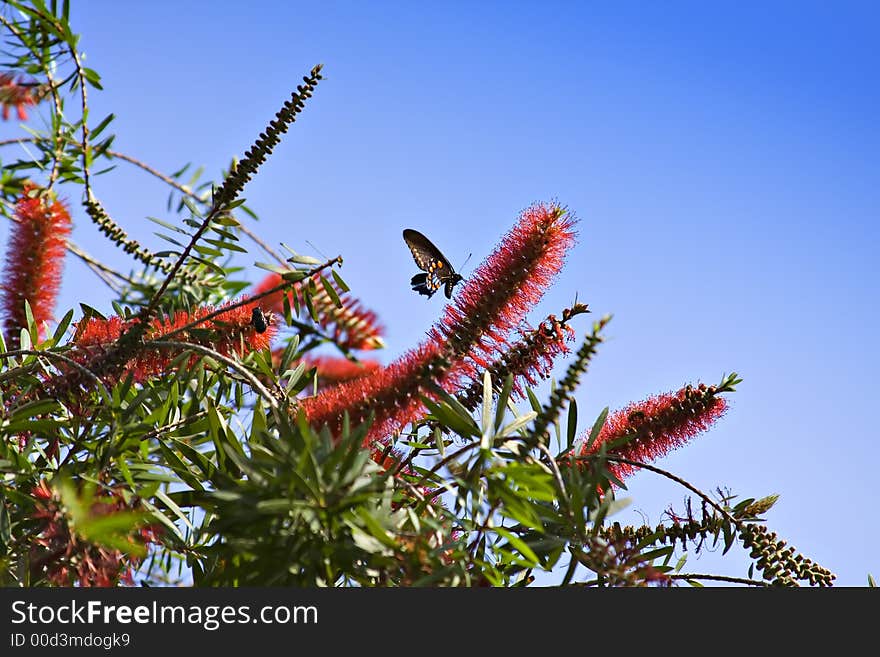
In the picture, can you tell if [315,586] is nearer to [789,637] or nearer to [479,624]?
[479,624]

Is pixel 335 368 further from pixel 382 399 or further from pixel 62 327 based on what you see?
pixel 382 399

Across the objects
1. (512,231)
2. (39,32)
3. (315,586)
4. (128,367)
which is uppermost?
(39,32)

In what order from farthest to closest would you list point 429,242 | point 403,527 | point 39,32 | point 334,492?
1. point 39,32
2. point 429,242
3. point 403,527
4. point 334,492

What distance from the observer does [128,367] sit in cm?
185

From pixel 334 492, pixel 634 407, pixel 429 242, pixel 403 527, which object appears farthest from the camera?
pixel 429 242

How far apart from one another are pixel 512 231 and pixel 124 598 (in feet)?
3.27

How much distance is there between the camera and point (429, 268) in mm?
2039

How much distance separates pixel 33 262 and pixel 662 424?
1602 mm

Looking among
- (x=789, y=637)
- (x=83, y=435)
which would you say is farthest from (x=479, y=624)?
(x=83, y=435)

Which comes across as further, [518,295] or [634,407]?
[634,407]

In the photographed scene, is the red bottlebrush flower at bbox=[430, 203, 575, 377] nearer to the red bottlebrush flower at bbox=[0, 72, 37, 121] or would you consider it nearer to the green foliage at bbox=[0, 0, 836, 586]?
the green foliage at bbox=[0, 0, 836, 586]

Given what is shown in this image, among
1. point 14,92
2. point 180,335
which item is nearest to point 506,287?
point 180,335

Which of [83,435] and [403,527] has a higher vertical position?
[83,435]

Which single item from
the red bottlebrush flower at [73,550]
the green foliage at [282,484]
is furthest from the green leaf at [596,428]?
the red bottlebrush flower at [73,550]
